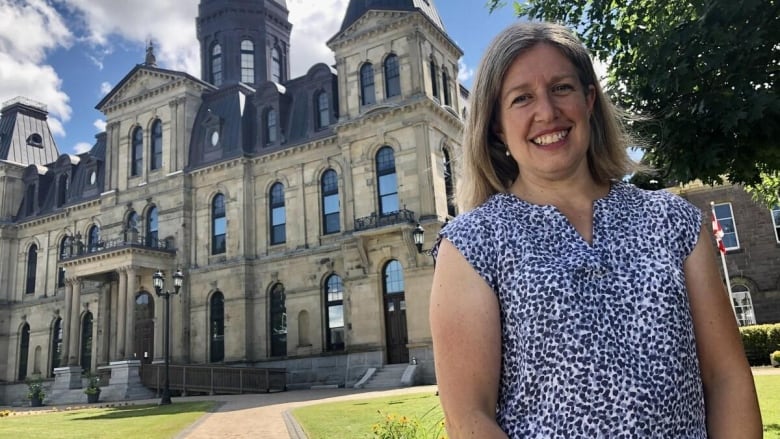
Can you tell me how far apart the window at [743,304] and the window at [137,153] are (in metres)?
33.6

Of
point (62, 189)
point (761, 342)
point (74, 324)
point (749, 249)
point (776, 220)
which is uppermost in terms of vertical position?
point (62, 189)

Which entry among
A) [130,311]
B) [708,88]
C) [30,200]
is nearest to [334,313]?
[130,311]

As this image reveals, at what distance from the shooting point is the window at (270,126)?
33906 mm

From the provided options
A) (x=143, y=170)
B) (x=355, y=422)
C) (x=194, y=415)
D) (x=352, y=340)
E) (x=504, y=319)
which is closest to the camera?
(x=504, y=319)

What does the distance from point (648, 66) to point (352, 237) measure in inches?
869

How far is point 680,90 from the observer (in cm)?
711

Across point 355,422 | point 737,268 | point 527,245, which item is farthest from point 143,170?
point 527,245

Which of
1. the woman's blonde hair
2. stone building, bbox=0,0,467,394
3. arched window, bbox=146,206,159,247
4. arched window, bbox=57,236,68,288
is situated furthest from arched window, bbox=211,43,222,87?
the woman's blonde hair

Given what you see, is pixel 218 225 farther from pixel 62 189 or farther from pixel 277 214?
pixel 62 189

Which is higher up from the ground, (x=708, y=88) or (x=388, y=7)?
(x=388, y=7)

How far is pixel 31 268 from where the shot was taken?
143ft

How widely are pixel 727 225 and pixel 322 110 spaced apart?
21401 mm

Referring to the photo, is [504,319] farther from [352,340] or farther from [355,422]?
[352,340]

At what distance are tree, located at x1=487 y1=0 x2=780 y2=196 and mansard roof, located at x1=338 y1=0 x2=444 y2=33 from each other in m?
23.1
